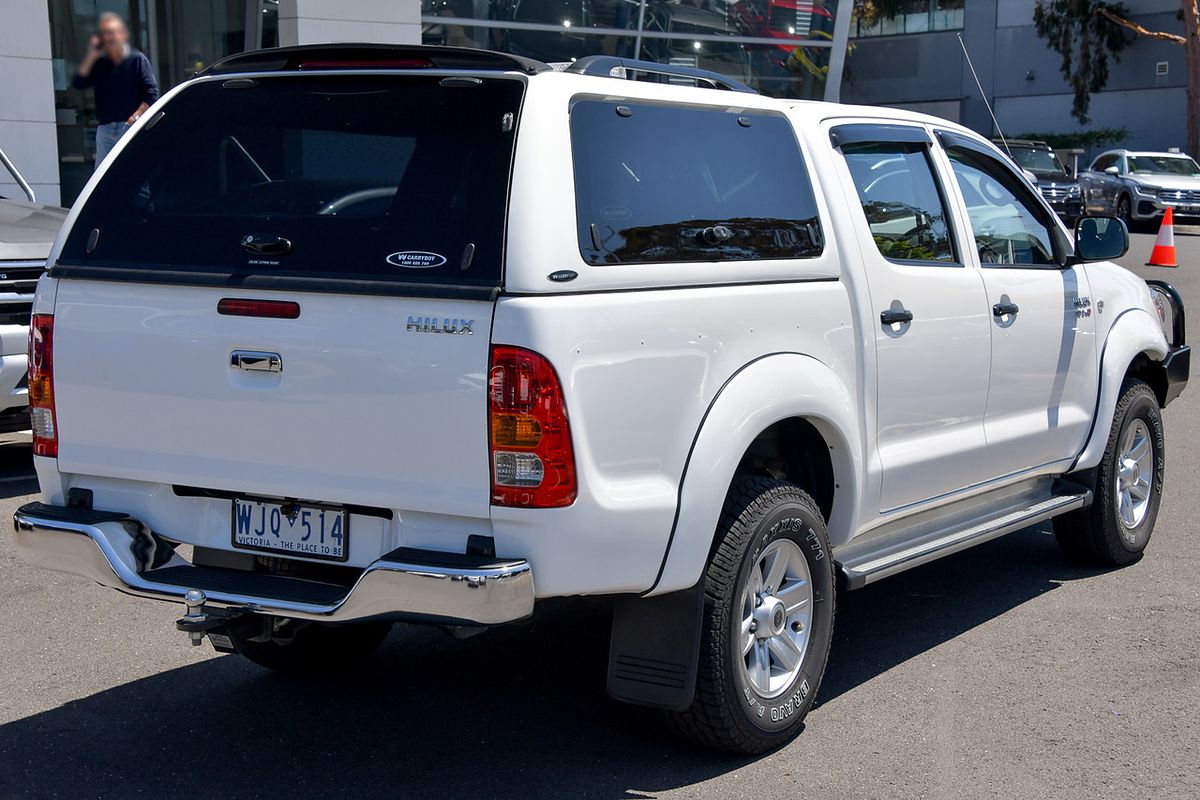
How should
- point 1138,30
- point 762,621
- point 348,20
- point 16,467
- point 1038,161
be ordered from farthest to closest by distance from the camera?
point 1138,30
point 1038,161
point 348,20
point 16,467
point 762,621

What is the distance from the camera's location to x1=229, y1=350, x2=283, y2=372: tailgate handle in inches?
152

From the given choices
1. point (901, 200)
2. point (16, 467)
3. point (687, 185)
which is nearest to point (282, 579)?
point (687, 185)

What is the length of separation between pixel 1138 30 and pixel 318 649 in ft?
145

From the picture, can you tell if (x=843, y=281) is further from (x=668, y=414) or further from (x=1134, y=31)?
(x=1134, y=31)

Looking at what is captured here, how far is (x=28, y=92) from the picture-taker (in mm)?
15727

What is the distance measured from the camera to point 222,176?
4.25 m

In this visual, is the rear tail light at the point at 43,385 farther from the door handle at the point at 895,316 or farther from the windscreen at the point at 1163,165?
the windscreen at the point at 1163,165

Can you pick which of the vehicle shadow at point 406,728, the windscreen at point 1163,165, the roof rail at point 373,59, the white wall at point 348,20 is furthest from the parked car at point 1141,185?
the roof rail at point 373,59

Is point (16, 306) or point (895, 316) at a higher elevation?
point (895, 316)

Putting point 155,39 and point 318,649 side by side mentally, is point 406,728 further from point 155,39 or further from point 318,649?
point 155,39

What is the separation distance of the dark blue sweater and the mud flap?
8.60m

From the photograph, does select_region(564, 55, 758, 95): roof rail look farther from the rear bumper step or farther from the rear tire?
the rear tire

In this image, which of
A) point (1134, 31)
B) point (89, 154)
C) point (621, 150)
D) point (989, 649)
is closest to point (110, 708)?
point (621, 150)

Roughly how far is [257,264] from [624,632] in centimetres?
144
